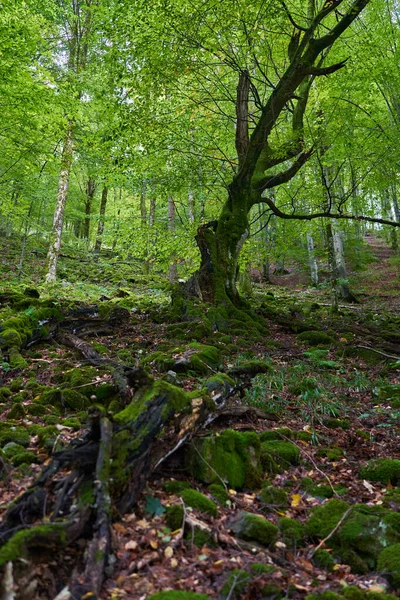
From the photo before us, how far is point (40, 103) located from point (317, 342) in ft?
29.3

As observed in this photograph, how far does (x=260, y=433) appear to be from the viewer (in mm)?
4496

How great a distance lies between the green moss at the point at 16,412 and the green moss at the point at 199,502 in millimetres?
2442

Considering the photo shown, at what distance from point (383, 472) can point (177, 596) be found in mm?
2626

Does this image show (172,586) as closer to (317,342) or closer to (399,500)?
(399,500)

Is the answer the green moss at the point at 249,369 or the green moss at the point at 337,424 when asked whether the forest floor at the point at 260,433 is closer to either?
the green moss at the point at 337,424

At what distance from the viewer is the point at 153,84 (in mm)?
9375

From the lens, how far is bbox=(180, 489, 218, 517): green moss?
9.87ft

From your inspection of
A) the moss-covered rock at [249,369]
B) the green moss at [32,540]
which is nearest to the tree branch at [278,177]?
the moss-covered rock at [249,369]

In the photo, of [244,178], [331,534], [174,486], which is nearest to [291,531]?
[331,534]

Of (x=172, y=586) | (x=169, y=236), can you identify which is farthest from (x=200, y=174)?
(x=172, y=586)

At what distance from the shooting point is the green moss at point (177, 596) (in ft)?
6.82

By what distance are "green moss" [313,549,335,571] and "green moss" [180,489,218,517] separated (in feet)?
2.54

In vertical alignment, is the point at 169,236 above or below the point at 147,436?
above

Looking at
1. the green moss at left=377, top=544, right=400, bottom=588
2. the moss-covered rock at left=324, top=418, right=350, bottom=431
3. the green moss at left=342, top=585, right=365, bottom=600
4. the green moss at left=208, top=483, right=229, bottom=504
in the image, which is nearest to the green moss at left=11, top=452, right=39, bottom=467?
the green moss at left=208, top=483, right=229, bottom=504
